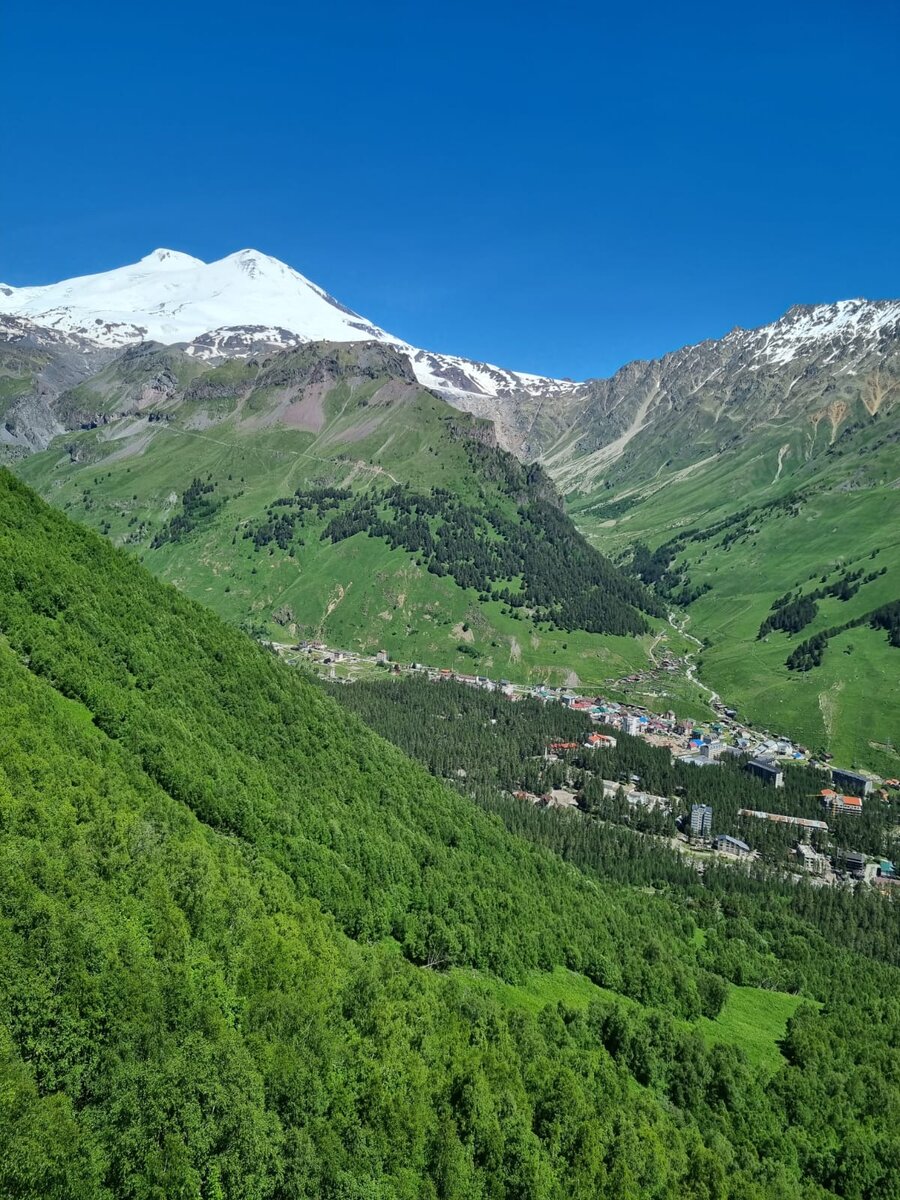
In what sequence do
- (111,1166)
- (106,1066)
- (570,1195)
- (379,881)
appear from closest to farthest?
(111,1166), (106,1066), (570,1195), (379,881)

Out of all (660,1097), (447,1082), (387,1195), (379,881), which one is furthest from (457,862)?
(387,1195)

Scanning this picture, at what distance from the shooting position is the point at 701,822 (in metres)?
176

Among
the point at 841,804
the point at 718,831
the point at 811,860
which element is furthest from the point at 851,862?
the point at 841,804

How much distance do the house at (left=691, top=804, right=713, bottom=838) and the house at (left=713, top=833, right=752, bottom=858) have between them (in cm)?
343

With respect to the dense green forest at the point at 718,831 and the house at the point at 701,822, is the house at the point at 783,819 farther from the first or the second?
the house at the point at 701,822

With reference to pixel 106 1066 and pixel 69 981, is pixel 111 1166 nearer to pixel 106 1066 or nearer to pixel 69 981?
pixel 106 1066

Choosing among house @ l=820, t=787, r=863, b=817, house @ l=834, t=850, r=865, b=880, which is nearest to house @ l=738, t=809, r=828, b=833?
house @ l=834, t=850, r=865, b=880

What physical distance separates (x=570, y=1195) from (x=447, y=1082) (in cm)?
995

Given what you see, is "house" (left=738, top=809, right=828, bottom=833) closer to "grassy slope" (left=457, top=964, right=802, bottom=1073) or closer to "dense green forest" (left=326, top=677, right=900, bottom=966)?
"dense green forest" (left=326, top=677, right=900, bottom=966)

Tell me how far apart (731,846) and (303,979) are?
148m

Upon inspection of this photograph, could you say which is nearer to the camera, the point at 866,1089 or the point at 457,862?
the point at 866,1089

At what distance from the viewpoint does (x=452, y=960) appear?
7462 centimetres

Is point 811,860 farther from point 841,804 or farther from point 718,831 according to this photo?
point 841,804

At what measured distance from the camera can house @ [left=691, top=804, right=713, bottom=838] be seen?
17440 centimetres
